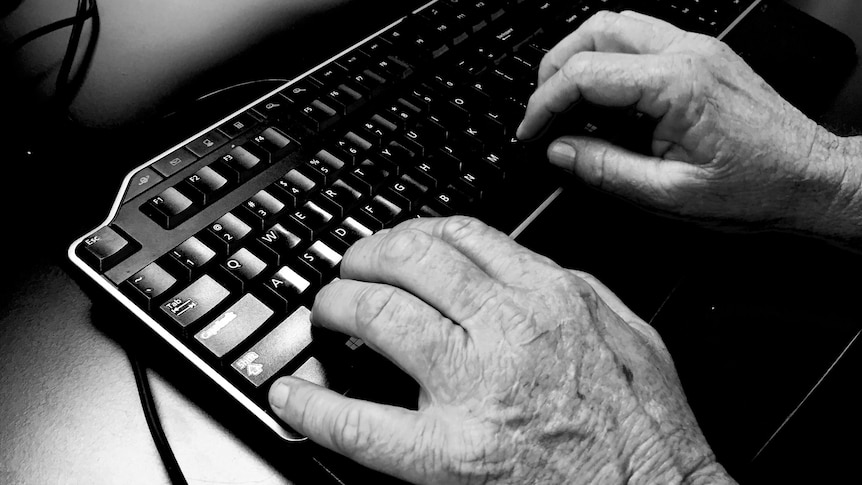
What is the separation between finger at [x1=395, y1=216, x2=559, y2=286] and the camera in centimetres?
48

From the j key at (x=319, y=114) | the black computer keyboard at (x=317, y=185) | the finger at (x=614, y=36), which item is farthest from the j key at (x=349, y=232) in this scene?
the finger at (x=614, y=36)

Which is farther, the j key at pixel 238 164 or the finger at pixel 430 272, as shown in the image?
the j key at pixel 238 164

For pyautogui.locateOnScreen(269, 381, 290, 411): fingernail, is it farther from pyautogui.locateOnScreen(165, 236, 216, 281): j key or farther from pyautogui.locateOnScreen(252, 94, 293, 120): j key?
pyautogui.locateOnScreen(252, 94, 293, 120): j key

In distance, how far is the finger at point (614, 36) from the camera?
2.12 ft

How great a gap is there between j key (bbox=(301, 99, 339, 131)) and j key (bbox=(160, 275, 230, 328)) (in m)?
0.18

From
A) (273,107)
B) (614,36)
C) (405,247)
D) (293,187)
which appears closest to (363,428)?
(405,247)

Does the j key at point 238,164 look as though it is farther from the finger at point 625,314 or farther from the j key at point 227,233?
the finger at point 625,314

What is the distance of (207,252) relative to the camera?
491mm

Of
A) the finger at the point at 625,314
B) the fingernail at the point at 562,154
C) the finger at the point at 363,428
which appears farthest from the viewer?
the fingernail at the point at 562,154

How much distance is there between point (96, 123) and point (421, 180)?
32cm

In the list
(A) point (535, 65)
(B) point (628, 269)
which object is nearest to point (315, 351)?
(B) point (628, 269)

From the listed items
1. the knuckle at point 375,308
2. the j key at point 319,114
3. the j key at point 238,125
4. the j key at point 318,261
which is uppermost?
the j key at point 319,114

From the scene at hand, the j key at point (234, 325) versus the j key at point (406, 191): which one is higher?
the j key at point (406, 191)

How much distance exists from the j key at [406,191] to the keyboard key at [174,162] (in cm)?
17
